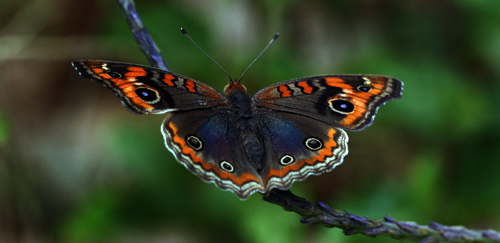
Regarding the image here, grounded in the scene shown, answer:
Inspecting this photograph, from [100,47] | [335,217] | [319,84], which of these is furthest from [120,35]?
[335,217]

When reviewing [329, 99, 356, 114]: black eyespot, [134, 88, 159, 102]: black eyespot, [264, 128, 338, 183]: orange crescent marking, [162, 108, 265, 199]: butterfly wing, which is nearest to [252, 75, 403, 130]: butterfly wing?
[329, 99, 356, 114]: black eyespot

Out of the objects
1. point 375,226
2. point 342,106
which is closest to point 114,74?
point 342,106

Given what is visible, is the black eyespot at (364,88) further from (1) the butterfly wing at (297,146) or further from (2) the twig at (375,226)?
(2) the twig at (375,226)

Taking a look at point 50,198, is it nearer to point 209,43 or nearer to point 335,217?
point 209,43

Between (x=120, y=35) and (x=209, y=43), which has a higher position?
(x=209, y=43)

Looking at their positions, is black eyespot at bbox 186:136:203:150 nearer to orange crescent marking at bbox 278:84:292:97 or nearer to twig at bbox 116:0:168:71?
twig at bbox 116:0:168:71

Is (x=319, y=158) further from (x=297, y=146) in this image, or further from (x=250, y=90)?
(x=250, y=90)
